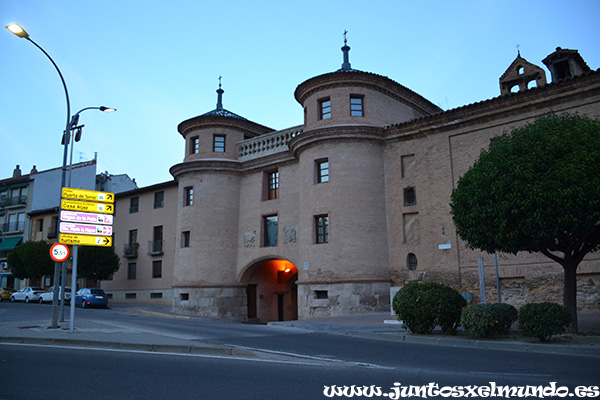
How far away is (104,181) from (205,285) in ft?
88.3

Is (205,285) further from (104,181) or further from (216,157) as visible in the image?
(104,181)

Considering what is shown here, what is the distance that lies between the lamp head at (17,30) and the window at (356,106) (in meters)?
14.8

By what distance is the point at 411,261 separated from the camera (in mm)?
22844

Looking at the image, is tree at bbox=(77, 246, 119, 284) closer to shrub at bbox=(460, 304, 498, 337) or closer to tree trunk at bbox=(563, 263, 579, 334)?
shrub at bbox=(460, 304, 498, 337)

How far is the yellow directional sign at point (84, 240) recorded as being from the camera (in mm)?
13631

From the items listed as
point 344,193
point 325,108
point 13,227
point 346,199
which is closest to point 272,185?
point 325,108

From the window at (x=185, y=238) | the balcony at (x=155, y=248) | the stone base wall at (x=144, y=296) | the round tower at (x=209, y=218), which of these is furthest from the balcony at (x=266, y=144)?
the stone base wall at (x=144, y=296)

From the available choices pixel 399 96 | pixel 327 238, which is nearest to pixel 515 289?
pixel 327 238

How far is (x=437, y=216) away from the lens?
73.0 ft

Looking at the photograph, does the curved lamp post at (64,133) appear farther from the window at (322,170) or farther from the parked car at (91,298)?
the parked car at (91,298)

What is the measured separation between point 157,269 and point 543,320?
29.8 m

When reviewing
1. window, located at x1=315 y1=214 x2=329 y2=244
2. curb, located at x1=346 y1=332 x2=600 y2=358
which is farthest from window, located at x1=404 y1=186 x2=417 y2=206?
curb, located at x1=346 y1=332 x2=600 y2=358

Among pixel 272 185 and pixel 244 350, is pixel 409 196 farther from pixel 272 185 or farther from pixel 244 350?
pixel 244 350

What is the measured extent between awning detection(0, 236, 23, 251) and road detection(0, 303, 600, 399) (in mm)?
44076
